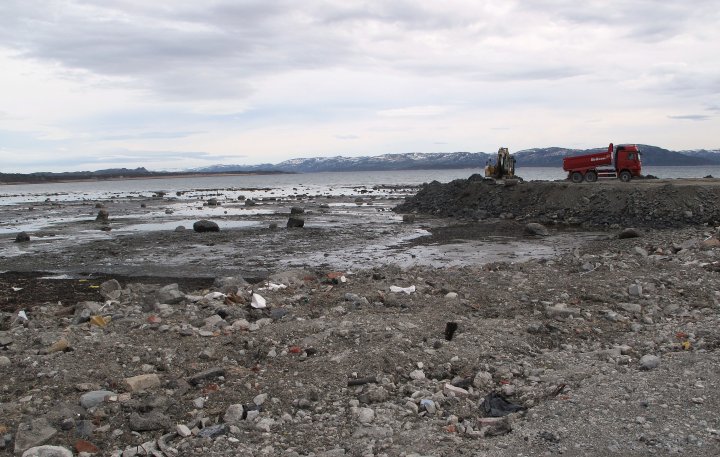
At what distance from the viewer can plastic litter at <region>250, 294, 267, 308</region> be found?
9164mm

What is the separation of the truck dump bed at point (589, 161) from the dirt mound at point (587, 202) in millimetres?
2941

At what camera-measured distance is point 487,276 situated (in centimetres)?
1196

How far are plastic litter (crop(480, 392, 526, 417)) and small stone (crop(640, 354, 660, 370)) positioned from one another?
1.68 meters

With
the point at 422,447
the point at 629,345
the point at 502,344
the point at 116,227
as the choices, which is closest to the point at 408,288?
the point at 502,344

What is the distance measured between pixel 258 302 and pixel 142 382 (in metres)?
3.26

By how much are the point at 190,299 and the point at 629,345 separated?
6.99m

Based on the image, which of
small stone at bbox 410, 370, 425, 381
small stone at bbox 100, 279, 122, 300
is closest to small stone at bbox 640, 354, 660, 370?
small stone at bbox 410, 370, 425, 381

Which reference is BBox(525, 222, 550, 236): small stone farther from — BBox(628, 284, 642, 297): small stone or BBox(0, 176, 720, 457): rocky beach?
BBox(628, 284, 642, 297): small stone

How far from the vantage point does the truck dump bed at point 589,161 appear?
33031 mm

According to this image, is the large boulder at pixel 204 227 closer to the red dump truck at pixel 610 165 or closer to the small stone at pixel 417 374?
the small stone at pixel 417 374

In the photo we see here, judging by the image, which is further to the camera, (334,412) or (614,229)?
(614,229)

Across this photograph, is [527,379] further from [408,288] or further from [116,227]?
[116,227]

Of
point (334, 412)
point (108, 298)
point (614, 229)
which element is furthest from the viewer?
point (614, 229)

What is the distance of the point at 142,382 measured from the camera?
20.0ft
